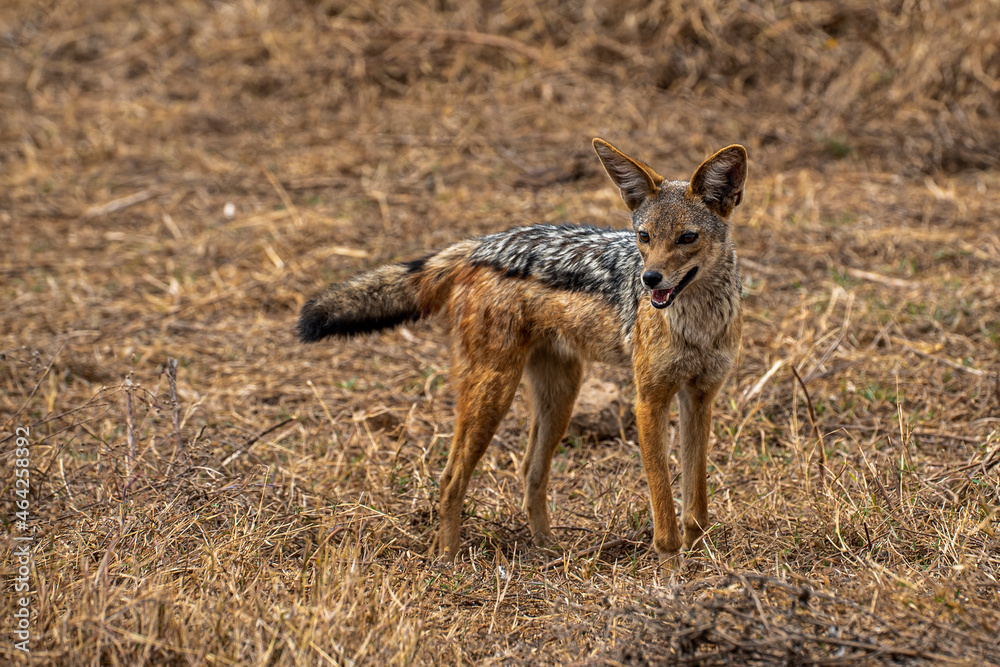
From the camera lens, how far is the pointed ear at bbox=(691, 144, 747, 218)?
459cm

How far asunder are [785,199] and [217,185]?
6.49 m

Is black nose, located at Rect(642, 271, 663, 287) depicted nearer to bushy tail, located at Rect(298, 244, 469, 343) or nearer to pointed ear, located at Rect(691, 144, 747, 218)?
pointed ear, located at Rect(691, 144, 747, 218)

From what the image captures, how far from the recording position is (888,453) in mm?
5887

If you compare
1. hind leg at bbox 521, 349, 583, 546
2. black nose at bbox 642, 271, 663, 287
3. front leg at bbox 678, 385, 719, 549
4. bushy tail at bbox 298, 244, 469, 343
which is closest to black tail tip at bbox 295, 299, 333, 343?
bushy tail at bbox 298, 244, 469, 343

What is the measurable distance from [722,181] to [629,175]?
1.50 feet

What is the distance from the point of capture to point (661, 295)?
178 inches

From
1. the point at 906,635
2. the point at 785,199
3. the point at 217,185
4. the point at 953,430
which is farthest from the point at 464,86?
the point at 906,635

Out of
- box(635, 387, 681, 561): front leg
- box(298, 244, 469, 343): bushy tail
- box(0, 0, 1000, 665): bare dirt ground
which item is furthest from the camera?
box(298, 244, 469, 343): bushy tail

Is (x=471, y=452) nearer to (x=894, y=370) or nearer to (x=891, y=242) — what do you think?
(x=894, y=370)

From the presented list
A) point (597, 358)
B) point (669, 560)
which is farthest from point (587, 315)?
point (669, 560)

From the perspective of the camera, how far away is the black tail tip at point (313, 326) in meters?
5.28

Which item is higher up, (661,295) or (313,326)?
(661,295)

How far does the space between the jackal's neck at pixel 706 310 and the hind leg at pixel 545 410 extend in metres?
0.90

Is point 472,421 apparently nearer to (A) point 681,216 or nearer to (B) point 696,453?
(B) point 696,453
